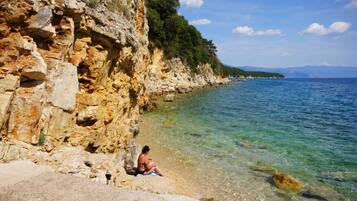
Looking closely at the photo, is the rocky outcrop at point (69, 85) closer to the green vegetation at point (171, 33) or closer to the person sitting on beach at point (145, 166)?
the person sitting on beach at point (145, 166)

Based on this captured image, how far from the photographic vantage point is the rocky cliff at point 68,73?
8.18 meters

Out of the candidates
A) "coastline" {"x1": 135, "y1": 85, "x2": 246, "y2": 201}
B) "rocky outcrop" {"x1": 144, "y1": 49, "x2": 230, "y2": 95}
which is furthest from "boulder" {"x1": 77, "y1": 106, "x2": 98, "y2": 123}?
"rocky outcrop" {"x1": 144, "y1": 49, "x2": 230, "y2": 95}

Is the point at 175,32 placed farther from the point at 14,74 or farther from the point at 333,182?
the point at 14,74

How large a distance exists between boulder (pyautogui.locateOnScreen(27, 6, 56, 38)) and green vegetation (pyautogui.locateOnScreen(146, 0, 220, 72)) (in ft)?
157

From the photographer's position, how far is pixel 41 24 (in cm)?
883

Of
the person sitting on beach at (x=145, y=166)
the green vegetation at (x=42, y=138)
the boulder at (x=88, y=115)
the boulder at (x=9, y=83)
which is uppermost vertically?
the boulder at (x=9, y=83)

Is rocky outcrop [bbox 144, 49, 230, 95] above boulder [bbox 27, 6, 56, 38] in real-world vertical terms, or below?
below

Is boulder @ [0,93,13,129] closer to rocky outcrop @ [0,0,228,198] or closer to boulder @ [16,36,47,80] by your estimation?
rocky outcrop @ [0,0,228,198]

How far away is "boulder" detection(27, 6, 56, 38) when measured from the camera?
8.69 m

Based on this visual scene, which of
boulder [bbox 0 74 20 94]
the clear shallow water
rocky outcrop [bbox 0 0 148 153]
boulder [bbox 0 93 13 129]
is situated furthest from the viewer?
the clear shallow water

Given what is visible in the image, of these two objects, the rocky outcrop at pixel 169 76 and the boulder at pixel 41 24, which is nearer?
the boulder at pixel 41 24

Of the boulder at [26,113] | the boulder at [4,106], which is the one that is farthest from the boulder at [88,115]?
the boulder at [4,106]

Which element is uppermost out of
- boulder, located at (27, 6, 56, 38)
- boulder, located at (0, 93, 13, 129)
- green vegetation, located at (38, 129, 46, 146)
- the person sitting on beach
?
boulder, located at (27, 6, 56, 38)

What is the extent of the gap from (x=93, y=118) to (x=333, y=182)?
11.3 metres
